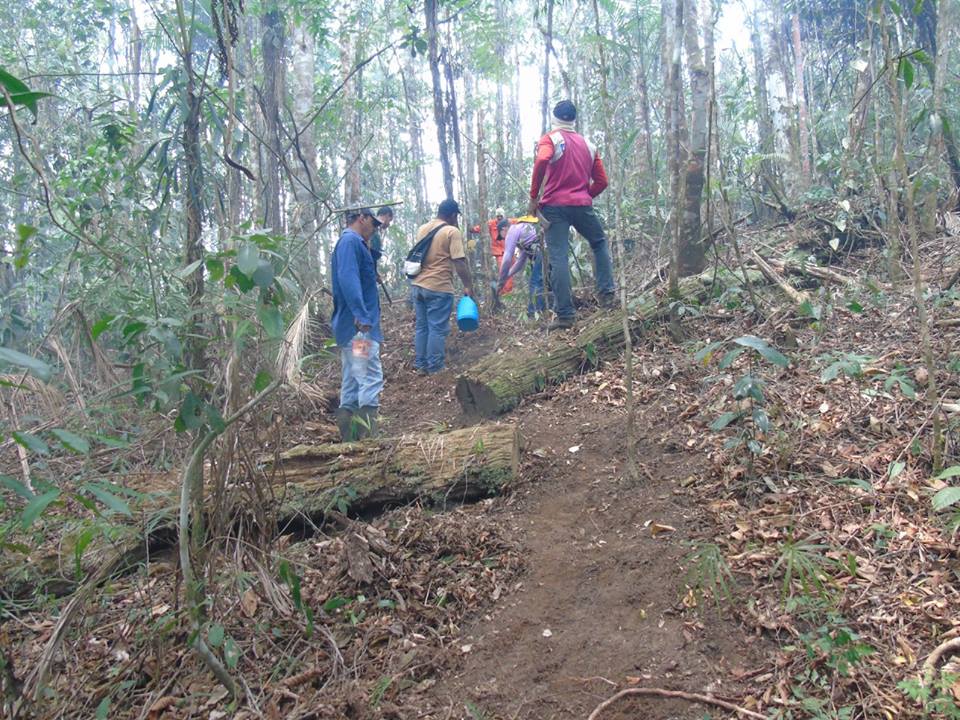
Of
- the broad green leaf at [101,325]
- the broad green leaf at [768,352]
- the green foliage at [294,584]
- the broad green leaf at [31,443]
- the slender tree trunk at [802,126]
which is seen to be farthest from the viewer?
the slender tree trunk at [802,126]

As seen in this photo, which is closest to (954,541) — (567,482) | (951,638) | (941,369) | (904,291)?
(951,638)

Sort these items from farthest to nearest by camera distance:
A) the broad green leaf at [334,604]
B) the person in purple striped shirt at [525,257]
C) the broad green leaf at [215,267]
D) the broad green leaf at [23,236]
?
the person in purple striped shirt at [525,257] → the broad green leaf at [334,604] → the broad green leaf at [215,267] → the broad green leaf at [23,236]

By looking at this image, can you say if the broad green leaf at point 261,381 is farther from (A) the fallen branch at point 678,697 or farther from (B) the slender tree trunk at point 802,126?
(B) the slender tree trunk at point 802,126

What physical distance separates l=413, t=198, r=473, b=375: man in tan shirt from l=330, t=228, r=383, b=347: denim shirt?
1.83 m

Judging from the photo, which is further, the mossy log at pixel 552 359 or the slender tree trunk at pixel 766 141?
the slender tree trunk at pixel 766 141

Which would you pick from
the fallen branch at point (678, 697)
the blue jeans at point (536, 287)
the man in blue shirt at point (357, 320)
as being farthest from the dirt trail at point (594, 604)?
the blue jeans at point (536, 287)

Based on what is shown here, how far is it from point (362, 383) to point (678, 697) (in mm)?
3531

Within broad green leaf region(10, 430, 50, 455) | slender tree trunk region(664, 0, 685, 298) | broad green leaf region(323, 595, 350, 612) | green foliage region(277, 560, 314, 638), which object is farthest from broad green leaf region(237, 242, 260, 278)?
slender tree trunk region(664, 0, 685, 298)

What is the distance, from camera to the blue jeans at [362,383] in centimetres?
546

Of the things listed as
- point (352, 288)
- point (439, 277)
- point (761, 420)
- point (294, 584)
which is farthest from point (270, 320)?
point (439, 277)

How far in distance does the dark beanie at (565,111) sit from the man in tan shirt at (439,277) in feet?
4.90

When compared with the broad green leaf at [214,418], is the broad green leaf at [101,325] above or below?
above

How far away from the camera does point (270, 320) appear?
2436mm

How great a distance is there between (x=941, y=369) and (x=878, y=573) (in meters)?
1.63
